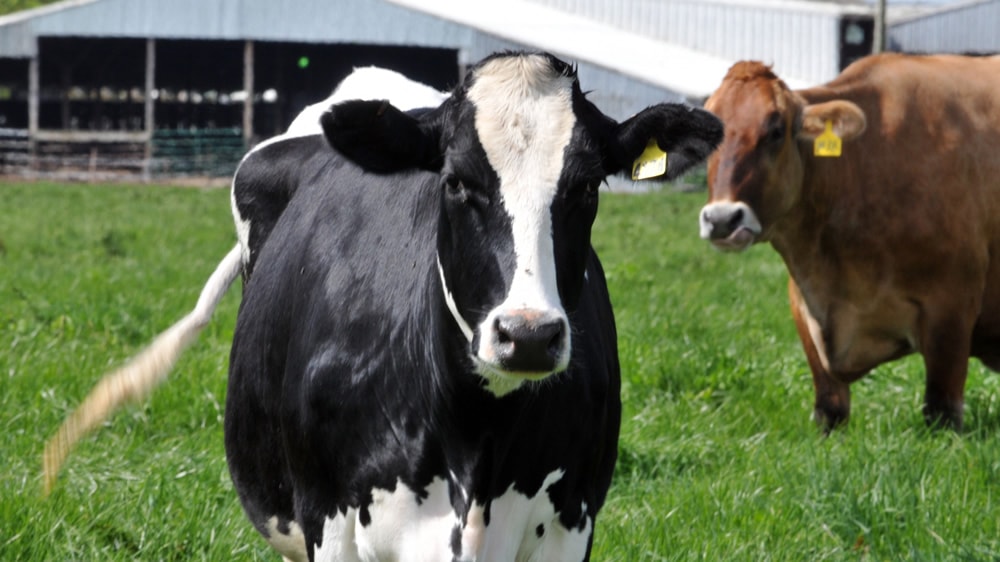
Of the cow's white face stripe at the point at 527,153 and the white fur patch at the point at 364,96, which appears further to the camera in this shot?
the white fur patch at the point at 364,96

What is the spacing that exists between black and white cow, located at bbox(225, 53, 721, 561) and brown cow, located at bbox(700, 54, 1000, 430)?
326 centimetres

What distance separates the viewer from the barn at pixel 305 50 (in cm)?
3127

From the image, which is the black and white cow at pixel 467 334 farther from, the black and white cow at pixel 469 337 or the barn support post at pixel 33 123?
the barn support post at pixel 33 123

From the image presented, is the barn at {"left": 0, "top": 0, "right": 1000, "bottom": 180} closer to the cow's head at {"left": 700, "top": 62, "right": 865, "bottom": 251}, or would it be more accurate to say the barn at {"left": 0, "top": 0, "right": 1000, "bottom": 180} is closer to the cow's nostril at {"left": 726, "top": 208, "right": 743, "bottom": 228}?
the cow's head at {"left": 700, "top": 62, "right": 865, "bottom": 251}

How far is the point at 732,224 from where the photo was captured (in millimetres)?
6645

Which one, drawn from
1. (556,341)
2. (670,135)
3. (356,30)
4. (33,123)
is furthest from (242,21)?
(556,341)

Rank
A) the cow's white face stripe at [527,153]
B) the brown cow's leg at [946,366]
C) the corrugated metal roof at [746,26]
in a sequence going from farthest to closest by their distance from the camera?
1. the corrugated metal roof at [746,26]
2. the brown cow's leg at [946,366]
3. the cow's white face stripe at [527,153]

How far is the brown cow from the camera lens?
6.41 m

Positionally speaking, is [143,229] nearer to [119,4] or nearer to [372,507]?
[372,507]

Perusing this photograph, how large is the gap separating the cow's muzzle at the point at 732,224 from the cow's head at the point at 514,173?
340 cm

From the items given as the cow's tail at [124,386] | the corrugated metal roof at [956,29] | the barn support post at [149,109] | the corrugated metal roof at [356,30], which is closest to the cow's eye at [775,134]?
the cow's tail at [124,386]

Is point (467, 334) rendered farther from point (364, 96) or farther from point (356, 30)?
point (356, 30)

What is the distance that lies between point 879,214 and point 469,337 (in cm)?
394

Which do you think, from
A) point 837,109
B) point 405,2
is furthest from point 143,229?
point 405,2
